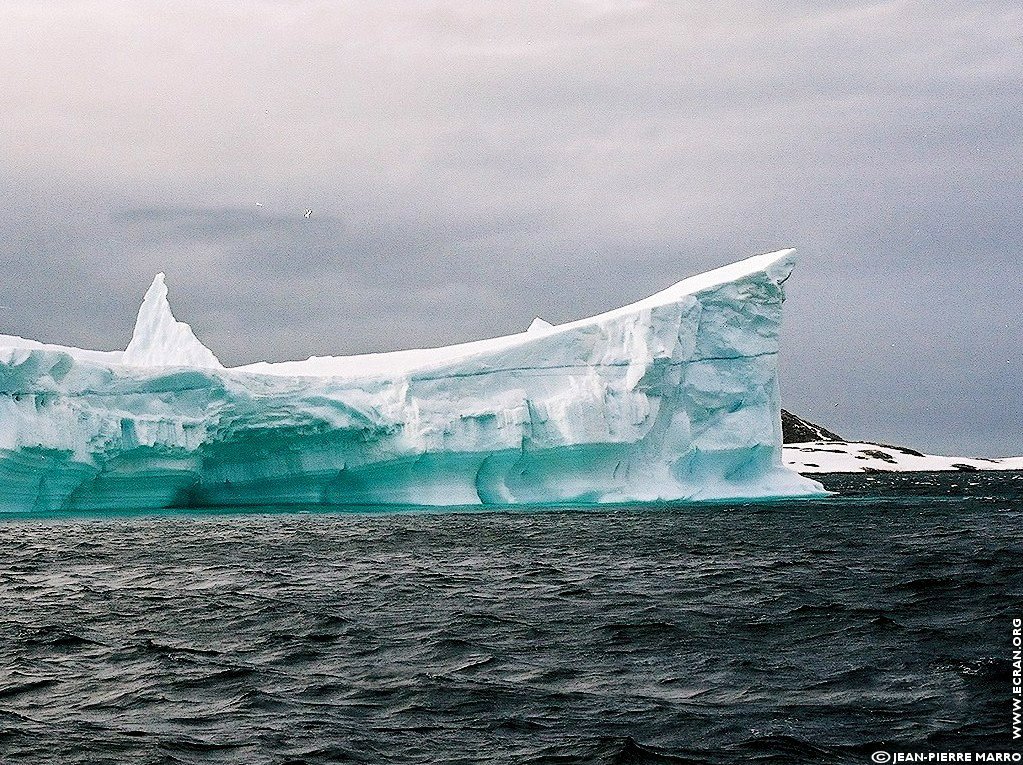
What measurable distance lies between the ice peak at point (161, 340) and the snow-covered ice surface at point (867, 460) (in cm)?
5037

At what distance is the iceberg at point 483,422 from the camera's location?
26.8 metres

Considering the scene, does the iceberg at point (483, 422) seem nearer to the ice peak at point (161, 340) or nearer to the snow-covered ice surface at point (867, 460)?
the ice peak at point (161, 340)

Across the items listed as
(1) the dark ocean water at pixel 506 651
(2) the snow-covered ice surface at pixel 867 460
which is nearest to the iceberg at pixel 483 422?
(1) the dark ocean water at pixel 506 651

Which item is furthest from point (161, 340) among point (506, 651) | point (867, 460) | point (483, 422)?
point (867, 460)

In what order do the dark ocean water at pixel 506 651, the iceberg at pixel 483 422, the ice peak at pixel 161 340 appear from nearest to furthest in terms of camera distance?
the dark ocean water at pixel 506 651, the iceberg at pixel 483 422, the ice peak at pixel 161 340

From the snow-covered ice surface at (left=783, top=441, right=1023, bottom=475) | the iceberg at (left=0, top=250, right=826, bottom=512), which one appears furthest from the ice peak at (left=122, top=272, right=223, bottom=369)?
the snow-covered ice surface at (left=783, top=441, right=1023, bottom=475)

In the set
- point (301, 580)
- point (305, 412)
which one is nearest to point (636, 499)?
point (305, 412)

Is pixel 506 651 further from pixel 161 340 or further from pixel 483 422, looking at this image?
pixel 161 340

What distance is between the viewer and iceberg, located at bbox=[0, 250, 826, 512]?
26844 mm

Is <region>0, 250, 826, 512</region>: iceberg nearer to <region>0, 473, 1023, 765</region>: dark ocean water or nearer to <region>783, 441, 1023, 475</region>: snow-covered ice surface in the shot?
<region>0, 473, 1023, 765</region>: dark ocean water

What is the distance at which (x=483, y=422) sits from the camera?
1144 inches

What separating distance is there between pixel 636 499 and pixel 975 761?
24.3 m

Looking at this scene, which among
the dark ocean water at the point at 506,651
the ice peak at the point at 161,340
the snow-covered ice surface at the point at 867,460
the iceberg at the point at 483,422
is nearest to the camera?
the dark ocean water at the point at 506,651

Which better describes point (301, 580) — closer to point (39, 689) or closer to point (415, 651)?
point (415, 651)
